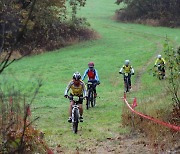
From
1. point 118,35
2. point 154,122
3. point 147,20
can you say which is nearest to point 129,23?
point 147,20

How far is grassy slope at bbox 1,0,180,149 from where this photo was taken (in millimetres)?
13365

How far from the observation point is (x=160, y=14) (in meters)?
59.8

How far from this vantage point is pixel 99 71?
3150cm

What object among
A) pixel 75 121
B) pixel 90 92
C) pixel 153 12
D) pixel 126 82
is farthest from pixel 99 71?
pixel 153 12

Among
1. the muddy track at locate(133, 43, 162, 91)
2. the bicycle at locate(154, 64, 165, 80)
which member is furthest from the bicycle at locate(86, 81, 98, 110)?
the muddy track at locate(133, 43, 162, 91)

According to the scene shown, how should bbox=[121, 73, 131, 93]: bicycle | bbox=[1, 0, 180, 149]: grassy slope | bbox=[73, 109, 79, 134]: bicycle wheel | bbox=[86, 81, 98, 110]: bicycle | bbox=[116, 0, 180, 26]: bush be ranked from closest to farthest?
bbox=[73, 109, 79, 134]: bicycle wheel
bbox=[1, 0, 180, 149]: grassy slope
bbox=[86, 81, 98, 110]: bicycle
bbox=[121, 73, 131, 93]: bicycle
bbox=[116, 0, 180, 26]: bush

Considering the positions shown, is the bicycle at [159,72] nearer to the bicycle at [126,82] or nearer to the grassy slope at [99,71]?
the grassy slope at [99,71]

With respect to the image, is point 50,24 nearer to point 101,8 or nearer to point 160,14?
point 160,14

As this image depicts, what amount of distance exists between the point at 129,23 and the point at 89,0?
78.5 feet

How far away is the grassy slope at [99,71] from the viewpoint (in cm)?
1336

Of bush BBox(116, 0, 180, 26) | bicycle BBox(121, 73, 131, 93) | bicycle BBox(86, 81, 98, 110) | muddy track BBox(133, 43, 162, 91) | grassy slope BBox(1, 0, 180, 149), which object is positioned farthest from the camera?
bush BBox(116, 0, 180, 26)

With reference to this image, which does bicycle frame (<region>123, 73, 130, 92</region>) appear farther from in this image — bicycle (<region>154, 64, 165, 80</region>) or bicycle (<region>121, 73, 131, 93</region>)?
bicycle (<region>154, 64, 165, 80</region>)

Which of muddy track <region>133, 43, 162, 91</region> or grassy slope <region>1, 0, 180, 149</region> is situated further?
muddy track <region>133, 43, 162, 91</region>

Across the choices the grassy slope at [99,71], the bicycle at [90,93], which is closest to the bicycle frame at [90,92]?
the bicycle at [90,93]
